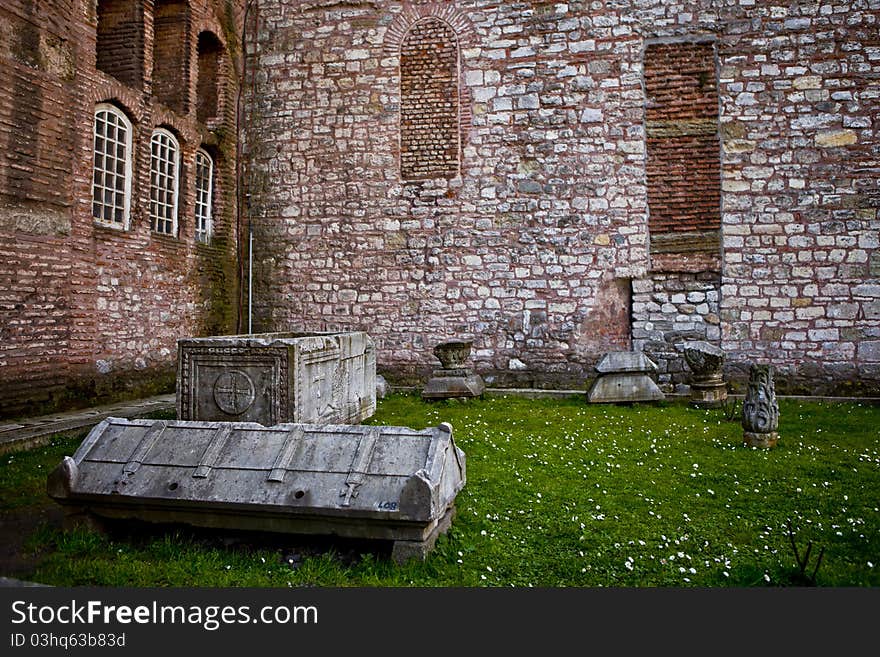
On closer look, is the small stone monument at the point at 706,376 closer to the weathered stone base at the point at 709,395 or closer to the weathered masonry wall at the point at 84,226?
the weathered stone base at the point at 709,395

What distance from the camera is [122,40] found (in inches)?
342

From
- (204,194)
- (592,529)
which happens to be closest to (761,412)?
(592,529)

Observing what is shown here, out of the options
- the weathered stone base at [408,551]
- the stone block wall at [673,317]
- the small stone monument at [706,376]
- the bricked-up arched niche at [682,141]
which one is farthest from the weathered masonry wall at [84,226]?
the small stone monument at [706,376]

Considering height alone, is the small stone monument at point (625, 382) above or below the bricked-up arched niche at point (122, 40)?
below

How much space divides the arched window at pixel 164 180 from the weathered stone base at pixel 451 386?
4.76 m

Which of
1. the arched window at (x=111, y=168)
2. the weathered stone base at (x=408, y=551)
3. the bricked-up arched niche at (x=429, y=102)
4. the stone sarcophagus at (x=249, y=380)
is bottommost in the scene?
the weathered stone base at (x=408, y=551)

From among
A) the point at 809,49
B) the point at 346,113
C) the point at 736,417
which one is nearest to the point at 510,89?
the point at 346,113

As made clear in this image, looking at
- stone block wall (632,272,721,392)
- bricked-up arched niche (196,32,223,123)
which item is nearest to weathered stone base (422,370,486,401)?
stone block wall (632,272,721,392)

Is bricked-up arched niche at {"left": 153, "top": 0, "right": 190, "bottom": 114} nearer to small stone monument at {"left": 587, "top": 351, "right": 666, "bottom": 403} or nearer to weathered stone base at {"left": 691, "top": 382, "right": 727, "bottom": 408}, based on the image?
small stone monument at {"left": 587, "top": 351, "right": 666, "bottom": 403}

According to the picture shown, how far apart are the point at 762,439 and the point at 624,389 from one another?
9.10 ft

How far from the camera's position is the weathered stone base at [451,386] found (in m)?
8.77

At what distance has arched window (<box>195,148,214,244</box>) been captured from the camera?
10289 mm

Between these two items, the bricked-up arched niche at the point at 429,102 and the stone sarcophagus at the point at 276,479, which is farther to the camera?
the bricked-up arched niche at the point at 429,102

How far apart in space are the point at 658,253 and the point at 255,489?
7.84m
